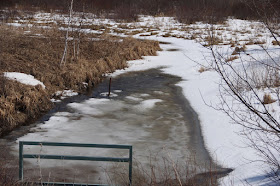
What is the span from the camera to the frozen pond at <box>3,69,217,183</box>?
23.0 feet

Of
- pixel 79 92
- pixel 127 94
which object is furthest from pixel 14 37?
pixel 127 94

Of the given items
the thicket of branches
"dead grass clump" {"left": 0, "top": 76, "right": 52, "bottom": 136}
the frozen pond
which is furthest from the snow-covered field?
"dead grass clump" {"left": 0, "top": 76, "right": 52, "bottom": 136}

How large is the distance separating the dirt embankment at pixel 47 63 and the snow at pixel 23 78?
11.1 inches

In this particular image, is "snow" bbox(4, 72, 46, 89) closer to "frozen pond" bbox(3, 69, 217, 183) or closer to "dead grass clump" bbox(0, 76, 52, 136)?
"dead grass clump" bbox(0, 76, 52, 136)

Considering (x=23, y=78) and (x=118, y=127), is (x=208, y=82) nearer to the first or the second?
(x=118, y=127)

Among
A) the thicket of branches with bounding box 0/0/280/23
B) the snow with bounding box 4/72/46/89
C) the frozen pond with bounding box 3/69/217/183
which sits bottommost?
the frozen pond with bounding box 3/69/217/183

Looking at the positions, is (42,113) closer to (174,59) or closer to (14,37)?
(14,37)

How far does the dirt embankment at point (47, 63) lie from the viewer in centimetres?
1012

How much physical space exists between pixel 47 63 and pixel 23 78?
7.96 feet

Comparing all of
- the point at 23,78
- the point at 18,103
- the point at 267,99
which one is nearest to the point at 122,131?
the point at 18,103

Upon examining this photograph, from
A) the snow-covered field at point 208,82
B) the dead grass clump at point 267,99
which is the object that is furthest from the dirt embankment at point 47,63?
the dead grass clump at point 267,99

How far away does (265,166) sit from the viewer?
6.61m

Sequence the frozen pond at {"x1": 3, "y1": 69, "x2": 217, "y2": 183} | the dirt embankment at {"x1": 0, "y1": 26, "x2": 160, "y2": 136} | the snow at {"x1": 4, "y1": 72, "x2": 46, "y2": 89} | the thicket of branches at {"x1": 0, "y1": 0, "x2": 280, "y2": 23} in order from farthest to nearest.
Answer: the thicket of branches at {"x1": 0, "y1": 0, "x2": 280, "y2": 23}
the snow at {"x1": 4, "y1": 72, "x2": 46, "y2": 89}
the dirt embankment at {"x1": 0, "y1": 26, "x2": 160, "y2": 136}
the frozen pond at {"x1": 3, "y1": 69, "x2": 217, "y2": 183}

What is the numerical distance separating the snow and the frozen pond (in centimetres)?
135
